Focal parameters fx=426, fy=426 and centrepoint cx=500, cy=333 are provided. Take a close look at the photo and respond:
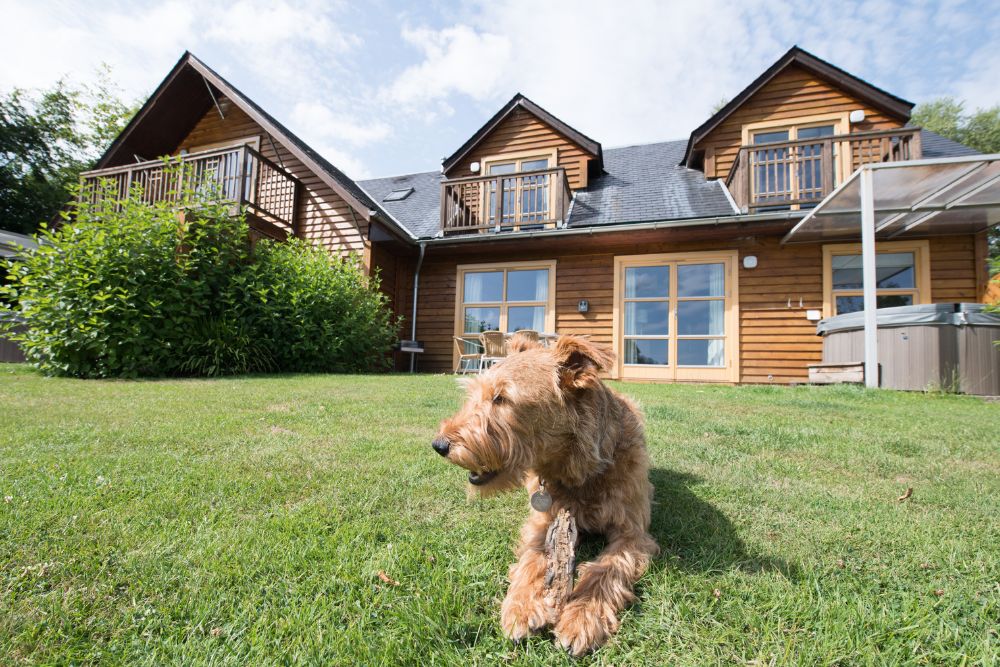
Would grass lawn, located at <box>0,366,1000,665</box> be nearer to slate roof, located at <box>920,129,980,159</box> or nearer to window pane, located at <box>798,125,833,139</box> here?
window pane, located at <box>798,125,833,139</box>

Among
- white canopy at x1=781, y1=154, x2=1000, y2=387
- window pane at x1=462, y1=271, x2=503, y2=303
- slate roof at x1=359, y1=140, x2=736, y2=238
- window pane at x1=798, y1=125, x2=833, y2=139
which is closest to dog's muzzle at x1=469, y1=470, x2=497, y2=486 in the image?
white canopy at x1=781, y1=154, x2=1000, y2=387

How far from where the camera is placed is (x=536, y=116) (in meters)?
11.0

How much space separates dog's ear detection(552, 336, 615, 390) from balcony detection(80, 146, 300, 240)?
889 centimetres

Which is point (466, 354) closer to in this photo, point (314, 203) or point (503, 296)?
point (503, 296)

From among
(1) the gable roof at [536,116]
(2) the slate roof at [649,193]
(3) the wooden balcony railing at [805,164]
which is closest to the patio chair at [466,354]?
(2) the slate roof at [649,193]

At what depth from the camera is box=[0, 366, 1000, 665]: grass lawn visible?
104 centimetres

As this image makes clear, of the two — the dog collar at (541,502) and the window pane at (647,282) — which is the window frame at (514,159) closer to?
the window pane at (647,282)

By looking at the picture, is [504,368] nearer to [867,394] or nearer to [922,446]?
[922,446]

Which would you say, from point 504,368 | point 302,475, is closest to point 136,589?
point 302,475

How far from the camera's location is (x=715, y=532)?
5.42ft

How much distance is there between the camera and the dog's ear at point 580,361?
1.51m

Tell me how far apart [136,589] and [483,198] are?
1003 centimetres

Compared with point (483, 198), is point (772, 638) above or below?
below

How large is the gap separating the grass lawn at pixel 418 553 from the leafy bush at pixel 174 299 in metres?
4.23
